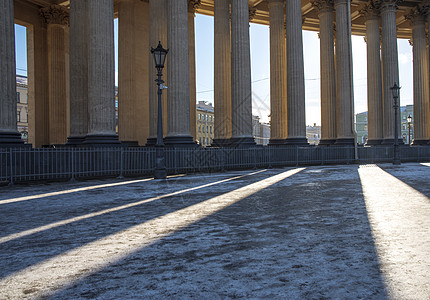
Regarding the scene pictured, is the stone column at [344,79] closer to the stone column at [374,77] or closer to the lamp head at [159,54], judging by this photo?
the stone column at [374,77]

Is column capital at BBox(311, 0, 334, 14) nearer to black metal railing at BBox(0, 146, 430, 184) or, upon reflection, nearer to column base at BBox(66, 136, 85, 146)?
black metal railing at BBox(0, 146, 430, 184)

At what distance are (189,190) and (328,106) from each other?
25371 mm

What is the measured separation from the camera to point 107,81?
65.6ft

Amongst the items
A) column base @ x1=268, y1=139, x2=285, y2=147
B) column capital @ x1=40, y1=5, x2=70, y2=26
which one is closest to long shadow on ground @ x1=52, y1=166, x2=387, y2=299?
column base @ x1=268, y1=139, x2=285, y2=147

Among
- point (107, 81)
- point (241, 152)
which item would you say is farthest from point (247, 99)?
point (107, 81)

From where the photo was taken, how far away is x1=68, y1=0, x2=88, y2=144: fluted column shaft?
2330cm

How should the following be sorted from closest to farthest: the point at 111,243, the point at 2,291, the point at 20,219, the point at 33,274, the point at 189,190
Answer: the point at 2,291
the point at 33,274
the point at 111,243
the point at 20,219
the point at 189,190

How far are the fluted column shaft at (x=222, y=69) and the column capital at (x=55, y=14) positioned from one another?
50.7 feet

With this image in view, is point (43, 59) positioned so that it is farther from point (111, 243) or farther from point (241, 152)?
point (111, 243)

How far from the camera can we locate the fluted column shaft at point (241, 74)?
25.5 meters

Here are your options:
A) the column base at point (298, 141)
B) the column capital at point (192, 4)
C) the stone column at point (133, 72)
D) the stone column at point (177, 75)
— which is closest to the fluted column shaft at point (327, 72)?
the column base at point (298, 141)

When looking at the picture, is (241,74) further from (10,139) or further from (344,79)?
(10,139)

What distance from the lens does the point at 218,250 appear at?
517 centimetres

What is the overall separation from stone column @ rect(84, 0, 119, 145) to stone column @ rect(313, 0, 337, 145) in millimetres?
21927
